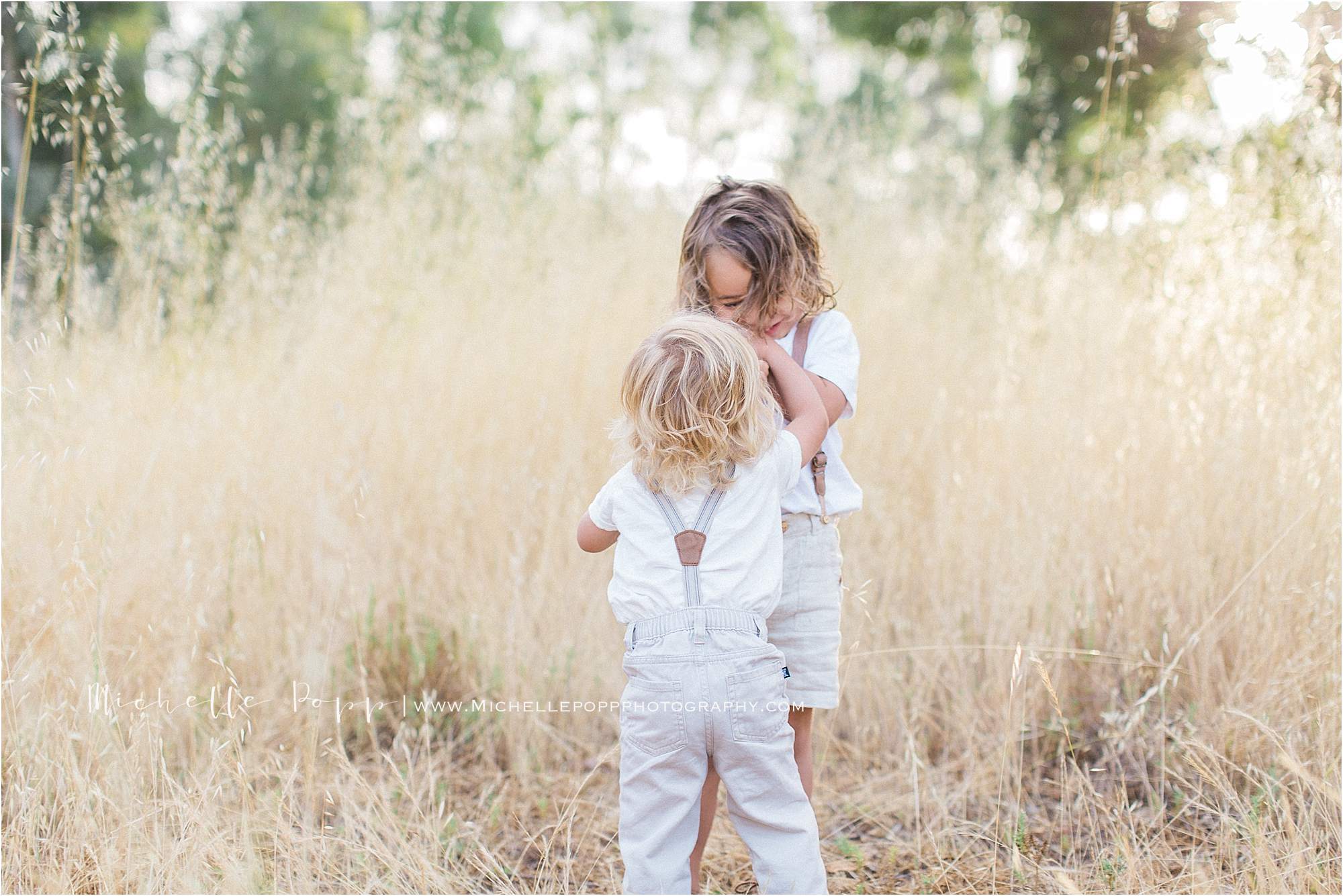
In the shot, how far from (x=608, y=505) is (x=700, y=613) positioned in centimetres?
23

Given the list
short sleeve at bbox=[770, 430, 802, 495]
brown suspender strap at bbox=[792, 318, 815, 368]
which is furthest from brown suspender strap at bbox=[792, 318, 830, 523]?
short sleeve at bbox=[770, 430, 802, 495]

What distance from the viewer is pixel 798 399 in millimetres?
1564

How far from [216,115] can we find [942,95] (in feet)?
26.5

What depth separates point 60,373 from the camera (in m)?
2.67

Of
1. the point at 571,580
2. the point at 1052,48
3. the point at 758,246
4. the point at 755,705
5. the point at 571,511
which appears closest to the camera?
the point at 755,705

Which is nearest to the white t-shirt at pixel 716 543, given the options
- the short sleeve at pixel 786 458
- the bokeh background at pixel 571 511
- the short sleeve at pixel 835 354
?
the short sleeve at pixel 786 458

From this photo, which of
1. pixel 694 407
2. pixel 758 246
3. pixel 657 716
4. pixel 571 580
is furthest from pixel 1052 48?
pixel 657 716

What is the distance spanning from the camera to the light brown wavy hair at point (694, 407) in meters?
1.40

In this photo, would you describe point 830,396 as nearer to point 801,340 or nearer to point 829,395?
point 829,395

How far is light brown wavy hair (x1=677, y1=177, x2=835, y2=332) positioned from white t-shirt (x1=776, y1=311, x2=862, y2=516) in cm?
5

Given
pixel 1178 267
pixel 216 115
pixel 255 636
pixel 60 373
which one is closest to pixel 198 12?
pixel 216 115

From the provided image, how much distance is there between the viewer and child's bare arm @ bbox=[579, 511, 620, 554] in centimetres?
151

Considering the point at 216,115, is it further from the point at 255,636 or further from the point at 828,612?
the point at 828,612

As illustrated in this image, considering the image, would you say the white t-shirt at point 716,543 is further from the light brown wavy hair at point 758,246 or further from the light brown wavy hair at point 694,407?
the light brown wavy hair at point 758,246
